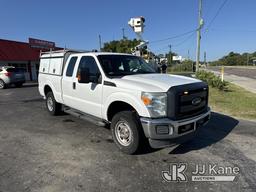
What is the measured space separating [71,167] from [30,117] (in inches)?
167

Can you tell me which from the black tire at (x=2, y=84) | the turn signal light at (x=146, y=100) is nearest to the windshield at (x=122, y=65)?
the turn signal light at (x=146, y=100)

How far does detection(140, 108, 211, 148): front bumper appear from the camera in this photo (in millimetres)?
3705

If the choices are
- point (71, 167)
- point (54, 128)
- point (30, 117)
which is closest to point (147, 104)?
point (71, 167)

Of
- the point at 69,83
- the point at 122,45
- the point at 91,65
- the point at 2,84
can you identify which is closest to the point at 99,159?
the point at 91,65

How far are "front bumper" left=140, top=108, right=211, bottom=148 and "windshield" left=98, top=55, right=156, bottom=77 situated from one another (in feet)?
4.99

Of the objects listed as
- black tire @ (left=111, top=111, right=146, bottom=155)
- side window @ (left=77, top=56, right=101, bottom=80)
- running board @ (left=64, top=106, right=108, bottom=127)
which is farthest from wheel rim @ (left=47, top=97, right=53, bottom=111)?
black tire @ (left=111, top=111, right=146, bottom=155)

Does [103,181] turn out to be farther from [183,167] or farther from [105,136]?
[105,136]

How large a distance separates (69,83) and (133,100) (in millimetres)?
2478

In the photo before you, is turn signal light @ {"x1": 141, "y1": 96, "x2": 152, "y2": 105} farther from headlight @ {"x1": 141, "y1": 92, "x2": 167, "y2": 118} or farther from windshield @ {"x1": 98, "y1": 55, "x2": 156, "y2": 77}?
windshield @ {"x1": 98, "y1": 55, "x2": 156, "y2": 77}

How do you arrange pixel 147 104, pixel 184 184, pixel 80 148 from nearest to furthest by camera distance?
pixel 184 184 < pixel 147 104 < pixel 80 148

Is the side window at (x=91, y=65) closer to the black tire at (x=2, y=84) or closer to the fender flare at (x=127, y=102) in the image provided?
the fender flare at (x=127, y=102)

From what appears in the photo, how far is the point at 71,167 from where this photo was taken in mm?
3812

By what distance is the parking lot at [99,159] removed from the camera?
328 centimetres

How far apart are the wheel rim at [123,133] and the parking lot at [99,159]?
0.25 m
